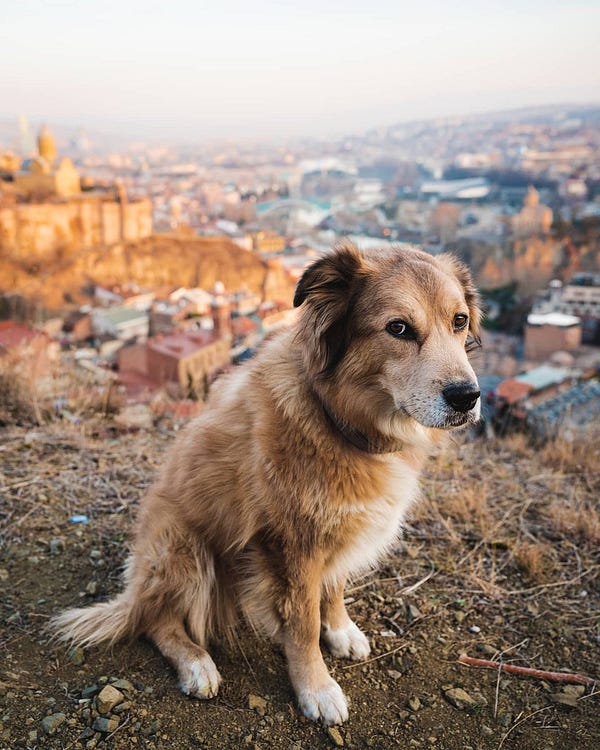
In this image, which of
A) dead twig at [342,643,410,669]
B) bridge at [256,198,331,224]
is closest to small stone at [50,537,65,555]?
dead twig at [342,643,410,669]

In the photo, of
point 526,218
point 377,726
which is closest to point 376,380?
point 377,726

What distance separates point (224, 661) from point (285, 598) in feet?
1.52

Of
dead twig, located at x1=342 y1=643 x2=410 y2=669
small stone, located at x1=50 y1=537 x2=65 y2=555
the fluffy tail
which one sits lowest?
dead twig, located at x1=342 y1=643 x2=410 y2=669

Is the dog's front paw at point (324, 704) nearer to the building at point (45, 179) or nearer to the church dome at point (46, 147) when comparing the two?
the building at point (45, 179)

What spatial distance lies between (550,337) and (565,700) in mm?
28949

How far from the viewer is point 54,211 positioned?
1842 inches

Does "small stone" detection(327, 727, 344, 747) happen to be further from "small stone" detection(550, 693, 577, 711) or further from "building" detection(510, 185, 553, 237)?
"building" detection(510, 185, 553, 237)

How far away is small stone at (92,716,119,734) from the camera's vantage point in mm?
1909

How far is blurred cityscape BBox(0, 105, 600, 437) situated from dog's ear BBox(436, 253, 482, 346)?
14 cm

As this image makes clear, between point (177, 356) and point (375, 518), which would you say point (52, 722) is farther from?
point (177, 356)

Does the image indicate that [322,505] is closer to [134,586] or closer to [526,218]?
[134,586]

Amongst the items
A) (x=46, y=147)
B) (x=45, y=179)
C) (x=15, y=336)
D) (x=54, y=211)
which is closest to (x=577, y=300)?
(x=15, y=336)

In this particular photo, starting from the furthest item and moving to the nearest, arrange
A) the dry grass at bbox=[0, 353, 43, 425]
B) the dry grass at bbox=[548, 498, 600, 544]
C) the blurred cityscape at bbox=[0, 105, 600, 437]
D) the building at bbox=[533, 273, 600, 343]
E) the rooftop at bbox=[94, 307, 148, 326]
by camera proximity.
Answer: the building at bbox=[533, 273, 600, 343]
the rooftop at bbox=[94, 307, 148, 326]
the blurred cityscape at bbox=[0, 105, 600, 437]
the dry grass at bbox=[0, 353, 43, 425]
the dry grass at bbox=[548, 498, 600, 544]

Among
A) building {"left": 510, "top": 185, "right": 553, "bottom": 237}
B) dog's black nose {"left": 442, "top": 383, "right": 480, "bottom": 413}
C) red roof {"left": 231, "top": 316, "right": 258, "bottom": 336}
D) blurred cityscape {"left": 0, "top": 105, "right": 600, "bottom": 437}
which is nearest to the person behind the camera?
dog's black nose {"left": 442, "top": 383, "right": 480, "bottom": 413}
